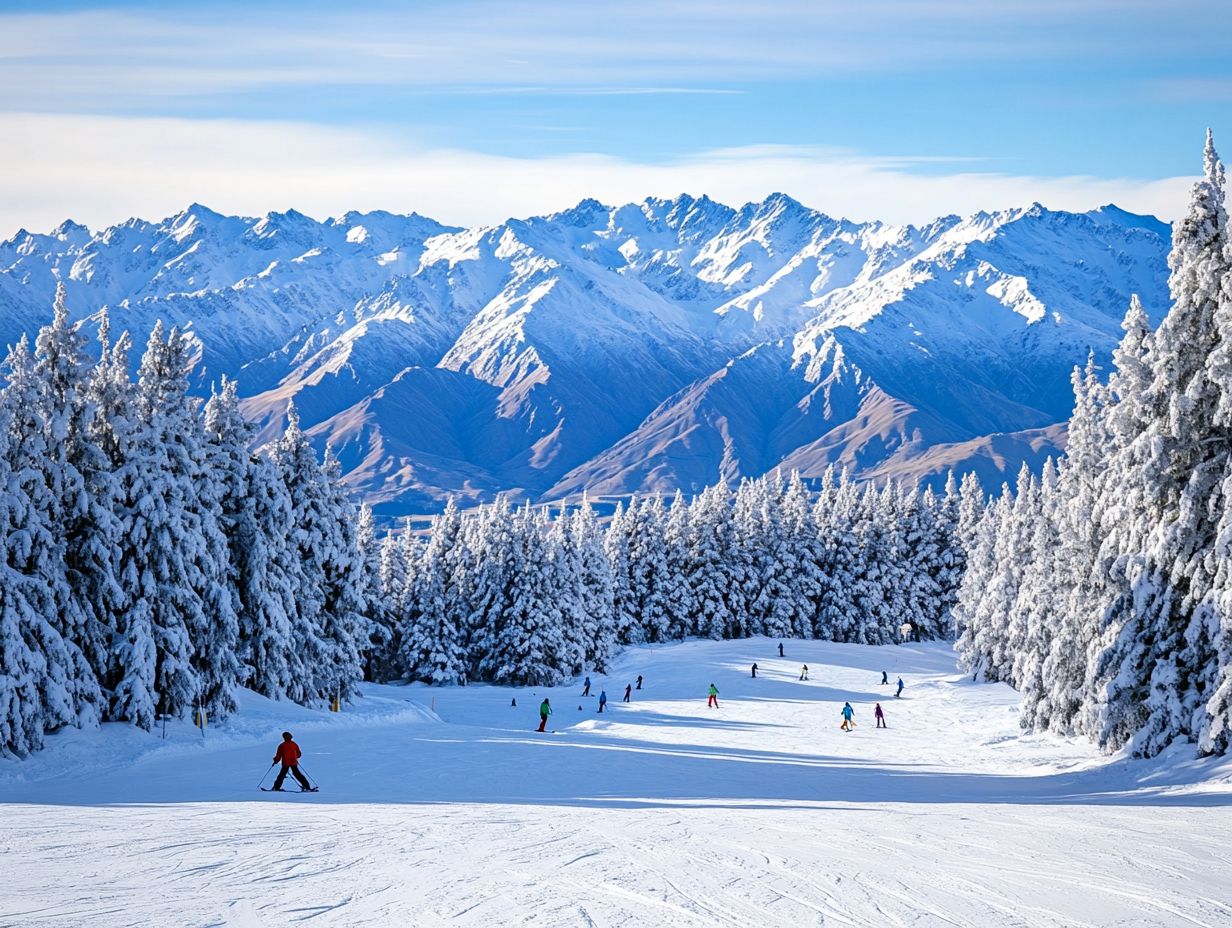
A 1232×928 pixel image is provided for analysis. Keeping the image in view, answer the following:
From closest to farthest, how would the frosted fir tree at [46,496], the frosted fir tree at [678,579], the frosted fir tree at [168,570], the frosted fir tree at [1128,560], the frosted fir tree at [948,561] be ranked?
the frosted fir tree at [1128,560], the frosted fir tree at [46,496], the frosted fir tree at [168,570], the frosted fir tree at [678,579], the frosted fir tree at [948,561]

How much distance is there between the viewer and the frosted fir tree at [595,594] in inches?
3302

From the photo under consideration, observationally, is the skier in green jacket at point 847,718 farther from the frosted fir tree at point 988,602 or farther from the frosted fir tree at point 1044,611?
the frosted fir tree at point 988,602

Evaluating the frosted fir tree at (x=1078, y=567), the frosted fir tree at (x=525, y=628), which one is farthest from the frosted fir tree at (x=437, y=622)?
the frosted fir tree at (x=1078, y=567)

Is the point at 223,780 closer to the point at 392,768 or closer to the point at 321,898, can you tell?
the point at 392,768

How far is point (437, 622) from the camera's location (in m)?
77.1

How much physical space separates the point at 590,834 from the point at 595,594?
65255 millimetres

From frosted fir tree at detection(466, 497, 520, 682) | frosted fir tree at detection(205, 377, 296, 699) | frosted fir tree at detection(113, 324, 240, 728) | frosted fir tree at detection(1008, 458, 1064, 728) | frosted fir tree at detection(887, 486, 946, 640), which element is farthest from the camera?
frosted fir tree at detection(887, 486, 946, 640)

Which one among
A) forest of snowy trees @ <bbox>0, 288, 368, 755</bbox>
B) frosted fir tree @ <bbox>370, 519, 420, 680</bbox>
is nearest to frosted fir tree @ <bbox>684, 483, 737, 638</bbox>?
frosted fir tree @ <bbox>370, 519, 420, 680</bbox>

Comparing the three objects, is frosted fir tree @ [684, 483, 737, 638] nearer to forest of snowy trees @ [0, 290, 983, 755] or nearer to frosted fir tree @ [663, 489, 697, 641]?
frosted fir tree @ [663, 489, 697, 641]

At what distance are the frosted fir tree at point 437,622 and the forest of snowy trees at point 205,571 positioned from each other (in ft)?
0.48

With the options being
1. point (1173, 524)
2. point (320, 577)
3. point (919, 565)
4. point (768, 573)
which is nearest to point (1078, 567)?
point (1173, 524)

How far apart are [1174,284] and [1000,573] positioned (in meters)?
34.9

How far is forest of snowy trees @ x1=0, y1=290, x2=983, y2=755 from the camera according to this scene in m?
32.2

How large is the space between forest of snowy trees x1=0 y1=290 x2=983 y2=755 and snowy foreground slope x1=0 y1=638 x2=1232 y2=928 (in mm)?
2307
